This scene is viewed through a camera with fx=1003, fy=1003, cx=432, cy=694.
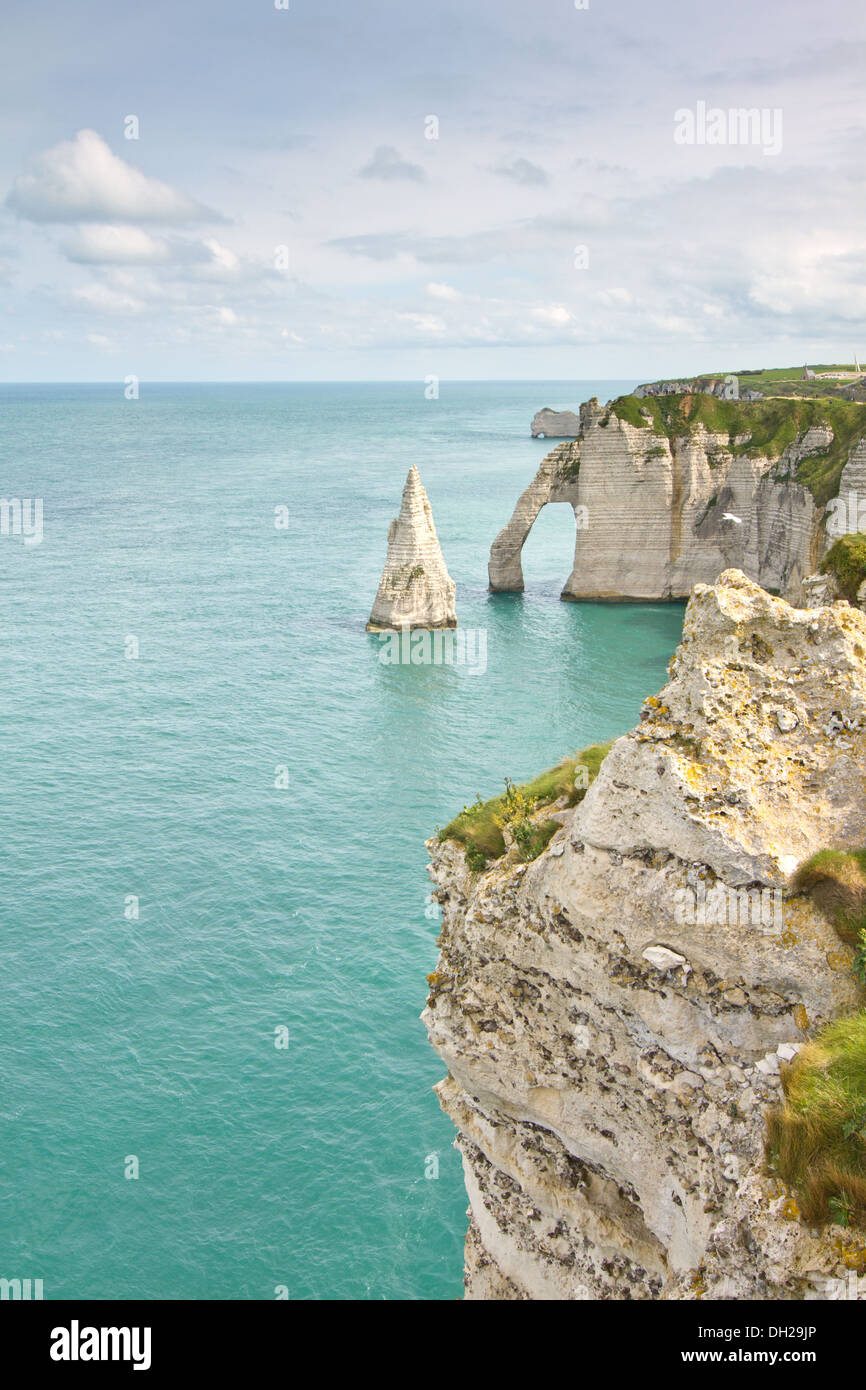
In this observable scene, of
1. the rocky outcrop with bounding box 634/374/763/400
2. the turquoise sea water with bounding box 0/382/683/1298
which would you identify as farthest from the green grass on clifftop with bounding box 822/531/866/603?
the rocky outcrop with bounding box 634/374/763/400

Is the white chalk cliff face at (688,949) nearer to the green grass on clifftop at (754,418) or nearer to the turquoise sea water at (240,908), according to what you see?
the turquoise sea water at (240,908)

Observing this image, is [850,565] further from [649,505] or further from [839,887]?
[649,505]

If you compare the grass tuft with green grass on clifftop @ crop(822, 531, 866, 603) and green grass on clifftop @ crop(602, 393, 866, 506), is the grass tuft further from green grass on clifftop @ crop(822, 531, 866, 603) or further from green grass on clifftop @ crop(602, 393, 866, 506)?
green grass on clifftop @ crop(602, 393, 866, 506)

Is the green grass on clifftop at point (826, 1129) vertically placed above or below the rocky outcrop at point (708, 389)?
below

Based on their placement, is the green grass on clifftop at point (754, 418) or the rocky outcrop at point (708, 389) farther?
the rocky outcrop at point (708, 389)

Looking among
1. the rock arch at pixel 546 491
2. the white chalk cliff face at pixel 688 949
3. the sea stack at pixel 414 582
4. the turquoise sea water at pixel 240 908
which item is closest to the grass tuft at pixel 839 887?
the white chalk cliff face at pixel 688 949
